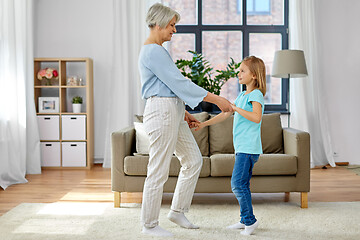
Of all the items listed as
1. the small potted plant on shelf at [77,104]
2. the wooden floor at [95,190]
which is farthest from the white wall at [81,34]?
the wooden floor at [95,190]

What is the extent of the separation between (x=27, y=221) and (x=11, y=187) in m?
1.34

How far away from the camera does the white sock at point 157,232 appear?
2582 mm

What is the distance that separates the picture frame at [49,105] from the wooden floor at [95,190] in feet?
2.56

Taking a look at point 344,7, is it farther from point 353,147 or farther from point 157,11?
point 157,11

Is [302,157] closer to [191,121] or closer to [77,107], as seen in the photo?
[191,121]

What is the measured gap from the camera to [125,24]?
18.1 feet

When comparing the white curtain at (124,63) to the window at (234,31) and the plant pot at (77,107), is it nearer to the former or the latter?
the plant pot at (77,107)

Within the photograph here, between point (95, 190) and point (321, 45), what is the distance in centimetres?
348

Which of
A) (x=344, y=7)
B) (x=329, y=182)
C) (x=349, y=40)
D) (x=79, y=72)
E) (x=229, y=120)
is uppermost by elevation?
(x=344, y=7)

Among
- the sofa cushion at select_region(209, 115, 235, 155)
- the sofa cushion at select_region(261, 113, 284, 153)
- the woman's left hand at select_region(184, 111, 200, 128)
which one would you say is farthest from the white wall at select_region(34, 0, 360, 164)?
the woman's left hand at select_region(184, 111, 200, 128)

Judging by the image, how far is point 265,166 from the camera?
3.29 metres

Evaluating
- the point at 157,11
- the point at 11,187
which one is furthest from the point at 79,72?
the point at 157,11

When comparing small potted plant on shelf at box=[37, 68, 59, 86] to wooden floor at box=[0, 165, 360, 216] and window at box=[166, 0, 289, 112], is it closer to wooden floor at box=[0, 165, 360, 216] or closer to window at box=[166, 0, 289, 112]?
wooden floor at box=[0, 165, 360, 216]

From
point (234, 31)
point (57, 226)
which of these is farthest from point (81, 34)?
point (57, 226)
